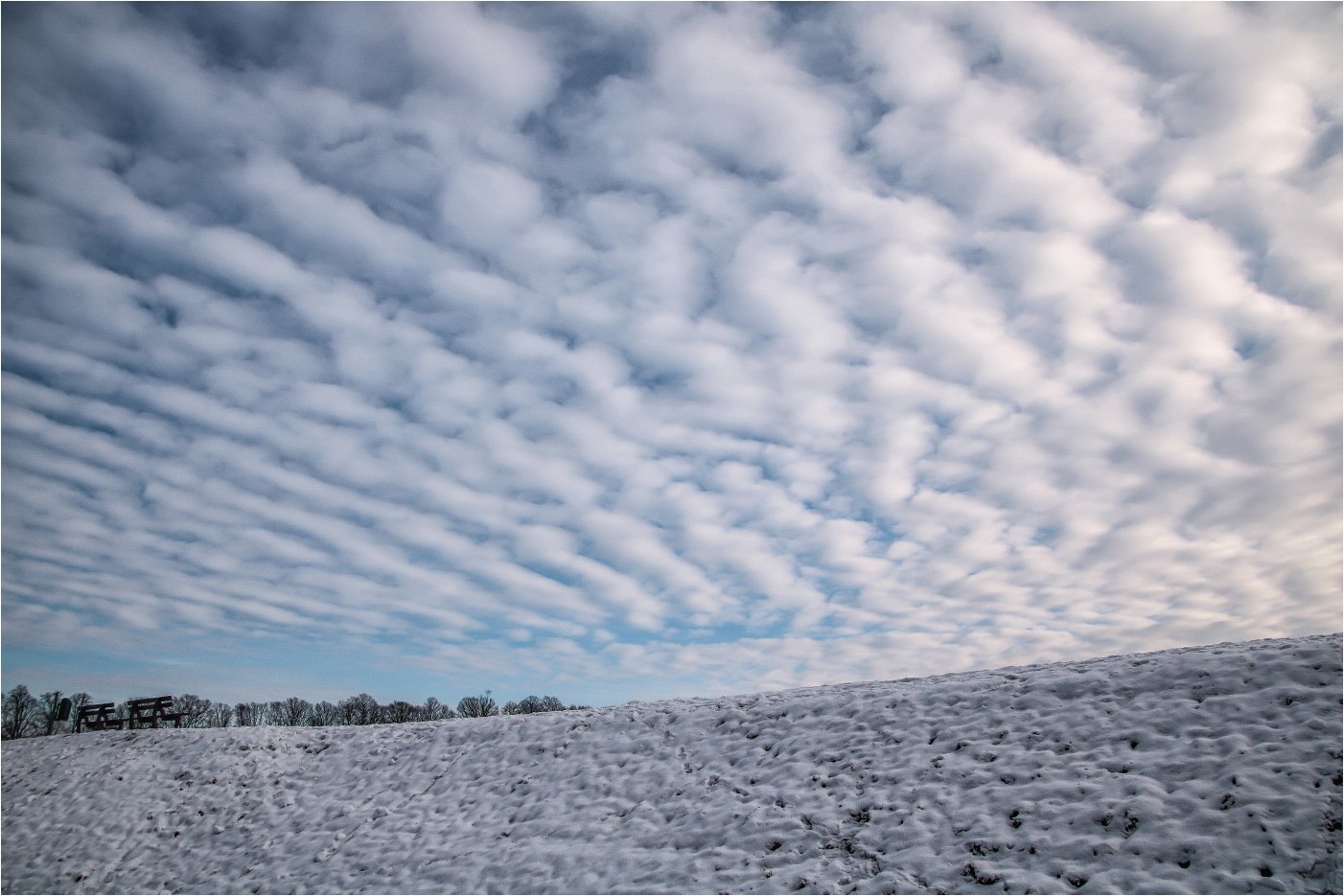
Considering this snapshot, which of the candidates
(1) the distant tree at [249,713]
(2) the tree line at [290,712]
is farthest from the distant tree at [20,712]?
(1) the distant tree at [249,713]

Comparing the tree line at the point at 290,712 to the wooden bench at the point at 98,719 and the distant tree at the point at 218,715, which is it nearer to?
the distant tree at the point at 218,715

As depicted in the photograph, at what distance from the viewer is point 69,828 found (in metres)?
18.8

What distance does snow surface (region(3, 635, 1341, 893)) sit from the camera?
8.30m

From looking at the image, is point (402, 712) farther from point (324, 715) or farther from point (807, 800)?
point (807, 800)

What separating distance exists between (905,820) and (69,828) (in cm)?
2325

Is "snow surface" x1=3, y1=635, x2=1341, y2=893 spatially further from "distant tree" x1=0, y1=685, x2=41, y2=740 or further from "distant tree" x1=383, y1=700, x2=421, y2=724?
"distant tree" x1=0, y1=685, x2=41, y2=740

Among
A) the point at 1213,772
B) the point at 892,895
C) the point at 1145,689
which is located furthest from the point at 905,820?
the point at 1145,689

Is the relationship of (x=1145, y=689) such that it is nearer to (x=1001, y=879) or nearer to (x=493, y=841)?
(x=1001, y=879)

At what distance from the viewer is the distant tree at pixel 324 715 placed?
71.8m

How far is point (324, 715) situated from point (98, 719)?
165 ft

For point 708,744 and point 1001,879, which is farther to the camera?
point 708,744

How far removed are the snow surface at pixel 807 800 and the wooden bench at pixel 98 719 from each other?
29.1ft

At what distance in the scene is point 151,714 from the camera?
28.9m

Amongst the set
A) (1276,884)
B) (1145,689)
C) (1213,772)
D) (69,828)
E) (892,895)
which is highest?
(1145,689)
